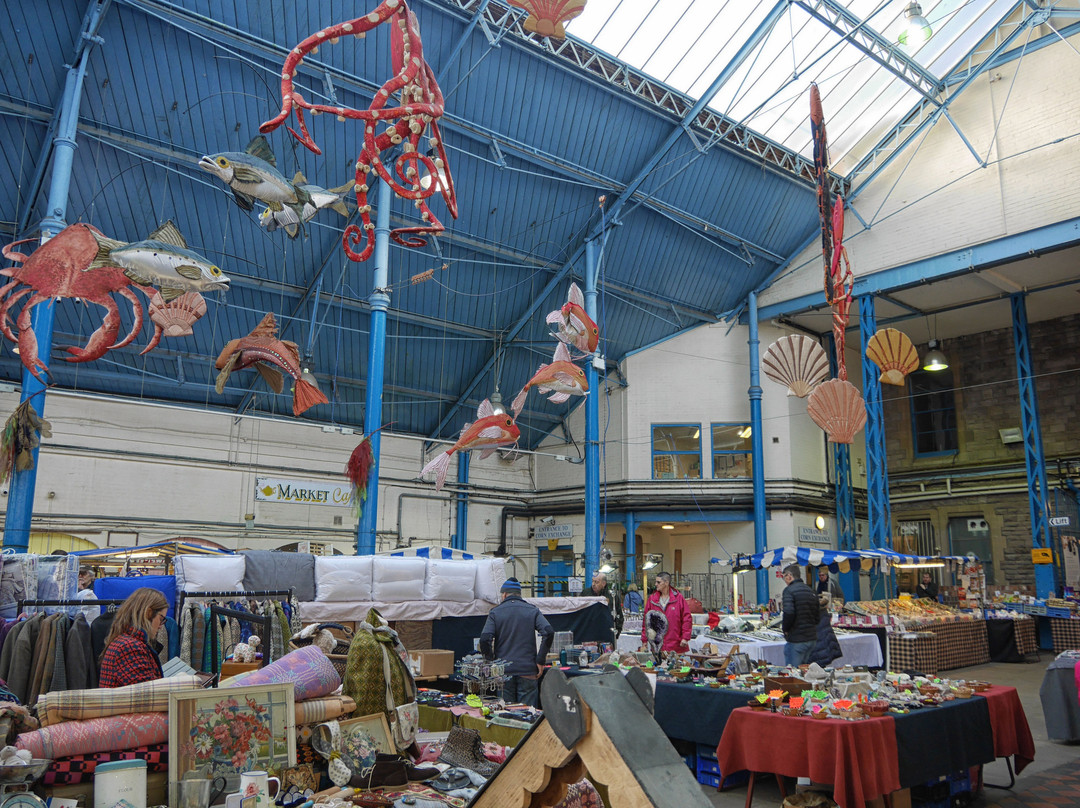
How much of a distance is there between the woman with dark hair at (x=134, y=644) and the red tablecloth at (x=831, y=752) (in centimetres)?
344

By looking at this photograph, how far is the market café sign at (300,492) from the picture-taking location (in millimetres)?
17438

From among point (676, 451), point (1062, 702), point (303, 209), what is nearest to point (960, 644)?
point (1062, 702)

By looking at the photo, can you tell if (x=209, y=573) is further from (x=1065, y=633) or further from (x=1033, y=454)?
(x=1033, y=454)

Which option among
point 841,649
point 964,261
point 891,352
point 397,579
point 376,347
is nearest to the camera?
point 397,579

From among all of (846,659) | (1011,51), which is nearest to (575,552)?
(846,659)

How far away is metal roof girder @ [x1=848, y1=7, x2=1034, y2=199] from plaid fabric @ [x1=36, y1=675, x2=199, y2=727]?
668 inches

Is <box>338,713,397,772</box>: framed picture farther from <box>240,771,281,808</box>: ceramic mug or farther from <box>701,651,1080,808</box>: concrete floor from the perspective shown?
<box>701,651,1080,808</box>: concrete floor

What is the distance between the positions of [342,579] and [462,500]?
480 inches

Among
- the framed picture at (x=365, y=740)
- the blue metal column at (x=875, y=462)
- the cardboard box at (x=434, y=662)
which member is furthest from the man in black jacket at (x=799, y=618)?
the blue metal column at (x=875, y=462)

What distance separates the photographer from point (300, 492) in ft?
59.0

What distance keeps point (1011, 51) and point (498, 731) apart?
55.3ft

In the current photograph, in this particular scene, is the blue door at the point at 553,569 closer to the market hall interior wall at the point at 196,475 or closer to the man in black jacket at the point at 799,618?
the market hall interior wall at the point at 196,475

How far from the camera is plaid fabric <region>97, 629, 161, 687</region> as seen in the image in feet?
11.7

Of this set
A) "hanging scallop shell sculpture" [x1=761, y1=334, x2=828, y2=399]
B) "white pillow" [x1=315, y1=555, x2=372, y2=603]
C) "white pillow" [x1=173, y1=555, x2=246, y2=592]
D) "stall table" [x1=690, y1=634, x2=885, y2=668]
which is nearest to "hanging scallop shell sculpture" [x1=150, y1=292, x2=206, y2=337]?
"white pillow" [x1=315, y1=555, x2=372, y2=603]
